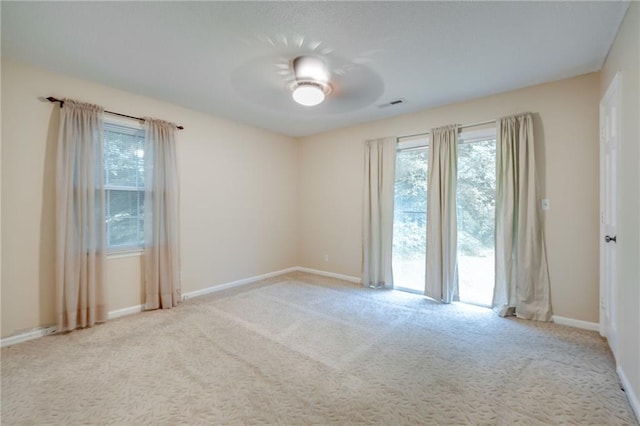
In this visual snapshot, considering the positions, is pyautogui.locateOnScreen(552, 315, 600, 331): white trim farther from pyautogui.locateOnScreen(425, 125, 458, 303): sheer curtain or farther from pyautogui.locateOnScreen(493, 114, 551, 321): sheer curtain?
pyautogui.locateOnScreen(425, 125, 458, 303): sheer curtain

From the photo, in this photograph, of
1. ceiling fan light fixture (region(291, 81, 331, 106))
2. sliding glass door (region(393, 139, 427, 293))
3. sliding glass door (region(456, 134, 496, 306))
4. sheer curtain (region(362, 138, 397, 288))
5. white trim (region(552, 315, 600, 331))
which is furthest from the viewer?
sheer curtain (region(362, 138, 397, 288))

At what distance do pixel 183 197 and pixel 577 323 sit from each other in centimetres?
477

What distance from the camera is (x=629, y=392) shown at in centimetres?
181

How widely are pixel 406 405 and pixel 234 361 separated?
134 centimetres

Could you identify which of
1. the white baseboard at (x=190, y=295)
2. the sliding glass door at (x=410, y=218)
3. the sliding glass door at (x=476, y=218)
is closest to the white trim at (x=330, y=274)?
the white baseboard at (x=190, y=295)

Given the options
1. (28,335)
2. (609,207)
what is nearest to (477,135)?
(609,207)

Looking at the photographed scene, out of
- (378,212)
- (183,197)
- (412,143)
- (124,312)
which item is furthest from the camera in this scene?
(378,212)

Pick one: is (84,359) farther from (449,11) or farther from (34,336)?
(449,11)

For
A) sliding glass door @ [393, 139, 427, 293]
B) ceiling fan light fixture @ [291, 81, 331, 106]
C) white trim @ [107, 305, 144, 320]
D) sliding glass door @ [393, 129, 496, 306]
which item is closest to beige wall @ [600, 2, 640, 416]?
sliding glass door @ [393, 129, 496, 306]

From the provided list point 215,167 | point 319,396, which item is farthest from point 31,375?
point 215,167

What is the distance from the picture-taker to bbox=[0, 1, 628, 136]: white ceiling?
1.93 meters

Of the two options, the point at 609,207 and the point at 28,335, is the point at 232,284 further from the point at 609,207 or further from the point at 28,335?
the point at 609,207

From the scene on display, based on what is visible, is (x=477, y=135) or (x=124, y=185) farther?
(x=477, y=135)

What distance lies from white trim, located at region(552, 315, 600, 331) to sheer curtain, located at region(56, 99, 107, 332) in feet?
15.9
